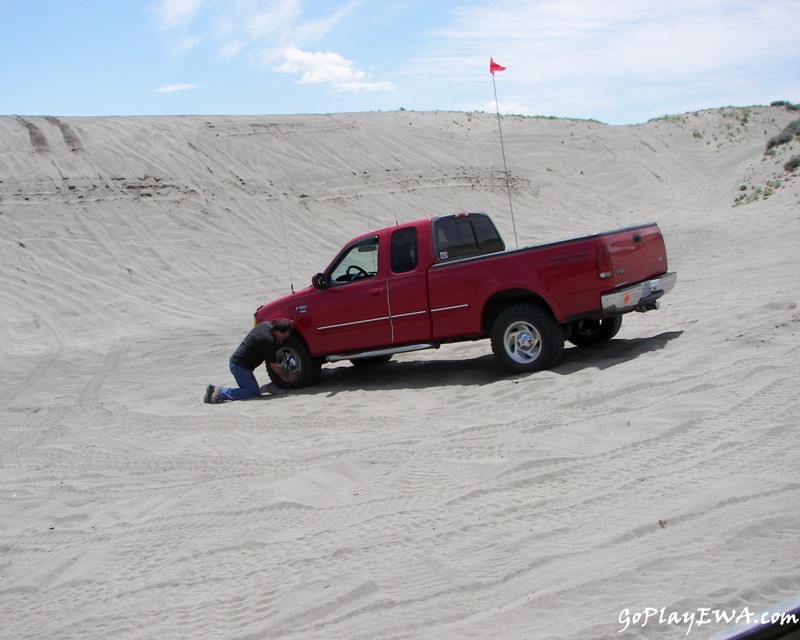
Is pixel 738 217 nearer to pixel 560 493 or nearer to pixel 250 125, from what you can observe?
pixel 250 125

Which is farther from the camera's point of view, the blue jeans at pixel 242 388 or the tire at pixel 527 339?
the blue jeans at pixel 242 388

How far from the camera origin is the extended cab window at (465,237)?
33.4 ft

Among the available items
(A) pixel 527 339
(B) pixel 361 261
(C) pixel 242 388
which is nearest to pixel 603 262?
(A) pixel 527 339

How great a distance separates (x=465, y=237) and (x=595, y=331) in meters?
2.17

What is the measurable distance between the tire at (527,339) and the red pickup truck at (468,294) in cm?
1

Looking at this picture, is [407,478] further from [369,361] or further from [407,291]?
[369,361]

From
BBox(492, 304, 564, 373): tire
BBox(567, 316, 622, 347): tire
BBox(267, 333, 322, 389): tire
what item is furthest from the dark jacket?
BBox(567, 316, 622, 347): tire

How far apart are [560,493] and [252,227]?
20745 mm

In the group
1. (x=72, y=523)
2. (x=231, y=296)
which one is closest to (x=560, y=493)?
(x=72, y=523)

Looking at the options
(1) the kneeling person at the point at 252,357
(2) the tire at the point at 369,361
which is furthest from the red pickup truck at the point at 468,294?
(2) the tire at the point at 369,361

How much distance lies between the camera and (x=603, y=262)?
8883mm

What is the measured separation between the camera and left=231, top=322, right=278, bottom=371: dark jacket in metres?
10.7

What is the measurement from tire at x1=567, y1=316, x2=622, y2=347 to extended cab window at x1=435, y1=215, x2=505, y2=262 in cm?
150

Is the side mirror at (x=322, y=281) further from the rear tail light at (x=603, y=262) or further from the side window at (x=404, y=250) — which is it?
the rear tail light at (x=603, y=262)
